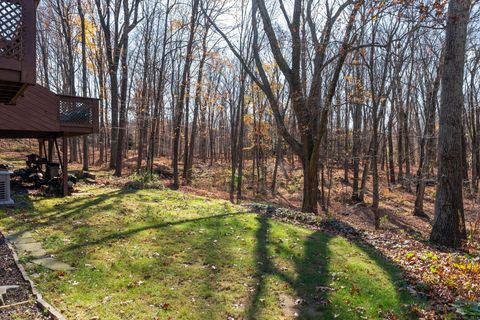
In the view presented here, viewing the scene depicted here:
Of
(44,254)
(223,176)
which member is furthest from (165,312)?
(223,176)

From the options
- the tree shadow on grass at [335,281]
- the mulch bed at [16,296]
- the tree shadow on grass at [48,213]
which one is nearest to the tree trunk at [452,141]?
the tree shadow on grass at [335,281]

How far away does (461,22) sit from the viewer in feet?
26.4

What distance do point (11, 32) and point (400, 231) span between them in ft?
50.8

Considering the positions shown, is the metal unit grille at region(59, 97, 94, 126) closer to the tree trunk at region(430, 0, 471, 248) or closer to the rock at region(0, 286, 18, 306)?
the rock at region(0, 286, 18, 306)

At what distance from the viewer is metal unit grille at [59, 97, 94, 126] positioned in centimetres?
1278

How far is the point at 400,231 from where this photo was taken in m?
15.9

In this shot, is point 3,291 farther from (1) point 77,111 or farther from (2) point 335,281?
(1) point 77,111

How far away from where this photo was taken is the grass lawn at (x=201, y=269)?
5238 millimetres

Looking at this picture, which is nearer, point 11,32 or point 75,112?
point 11,32

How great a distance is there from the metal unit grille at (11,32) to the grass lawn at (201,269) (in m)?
3.57

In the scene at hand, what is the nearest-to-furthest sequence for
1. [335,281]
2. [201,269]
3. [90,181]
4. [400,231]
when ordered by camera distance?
1. [335,281]
2. [201,269]
3. [400,231]
4. [90,181]

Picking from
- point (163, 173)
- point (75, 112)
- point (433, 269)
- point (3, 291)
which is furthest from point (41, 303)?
point (163, 173)

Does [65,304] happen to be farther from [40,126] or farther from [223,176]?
[223,176]

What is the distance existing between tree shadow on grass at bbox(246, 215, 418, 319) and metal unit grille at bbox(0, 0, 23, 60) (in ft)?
17.7
